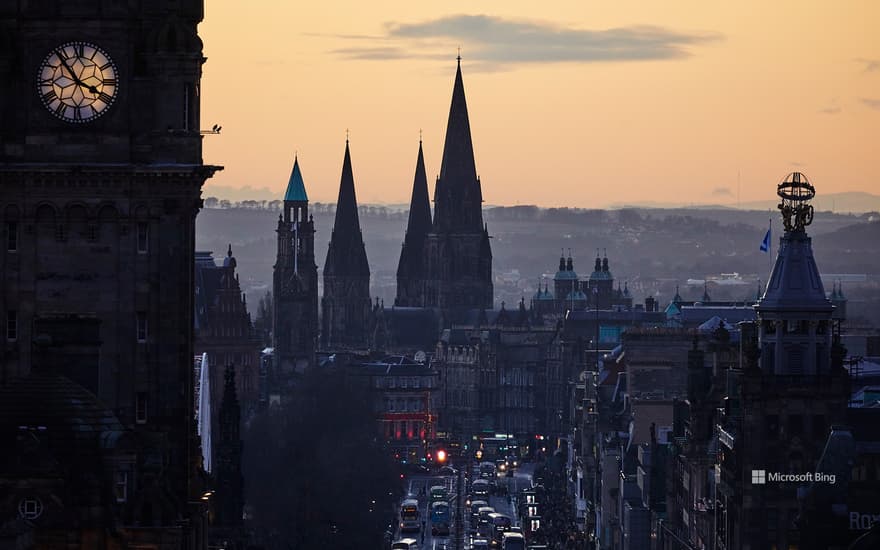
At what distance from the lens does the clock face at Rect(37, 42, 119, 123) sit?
84000 mm

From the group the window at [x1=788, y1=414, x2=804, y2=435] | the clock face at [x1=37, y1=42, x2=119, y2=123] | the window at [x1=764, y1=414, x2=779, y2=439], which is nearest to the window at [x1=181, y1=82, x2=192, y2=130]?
the clock face at [x1=37, y1=42, x2=119, y2=123]

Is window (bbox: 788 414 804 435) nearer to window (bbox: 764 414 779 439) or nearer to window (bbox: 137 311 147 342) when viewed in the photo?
window (bbox: 764 414 779 439)

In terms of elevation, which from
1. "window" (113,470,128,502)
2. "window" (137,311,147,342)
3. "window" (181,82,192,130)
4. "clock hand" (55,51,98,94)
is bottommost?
"window" (113,470,128,502)

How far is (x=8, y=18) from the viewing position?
84.3 metres

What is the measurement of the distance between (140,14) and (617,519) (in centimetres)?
11427

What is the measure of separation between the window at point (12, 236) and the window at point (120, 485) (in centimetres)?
2013

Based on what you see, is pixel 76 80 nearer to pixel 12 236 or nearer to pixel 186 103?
pixel 186 103

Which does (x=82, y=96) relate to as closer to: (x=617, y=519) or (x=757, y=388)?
(x=757, y=388)

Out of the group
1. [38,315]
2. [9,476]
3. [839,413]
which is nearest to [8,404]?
[9,476]

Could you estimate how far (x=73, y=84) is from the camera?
85.2m

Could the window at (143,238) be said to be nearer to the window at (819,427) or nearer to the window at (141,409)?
the window at (141,409)

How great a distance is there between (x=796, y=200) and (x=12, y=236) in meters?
48.7

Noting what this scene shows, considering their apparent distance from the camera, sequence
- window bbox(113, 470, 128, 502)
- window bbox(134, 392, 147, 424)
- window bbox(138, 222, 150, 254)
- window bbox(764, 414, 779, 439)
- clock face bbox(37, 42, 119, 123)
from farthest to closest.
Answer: window bbox(764, 414, 779, 439) → window bbox(138, 222, 150, 254) → window bbox(134, 392, 147, 424) → clock face bbox(37, 42, 119, 123) → window bbox(113, 470, 128, 502)

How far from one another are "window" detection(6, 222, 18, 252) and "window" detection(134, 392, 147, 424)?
478cm
